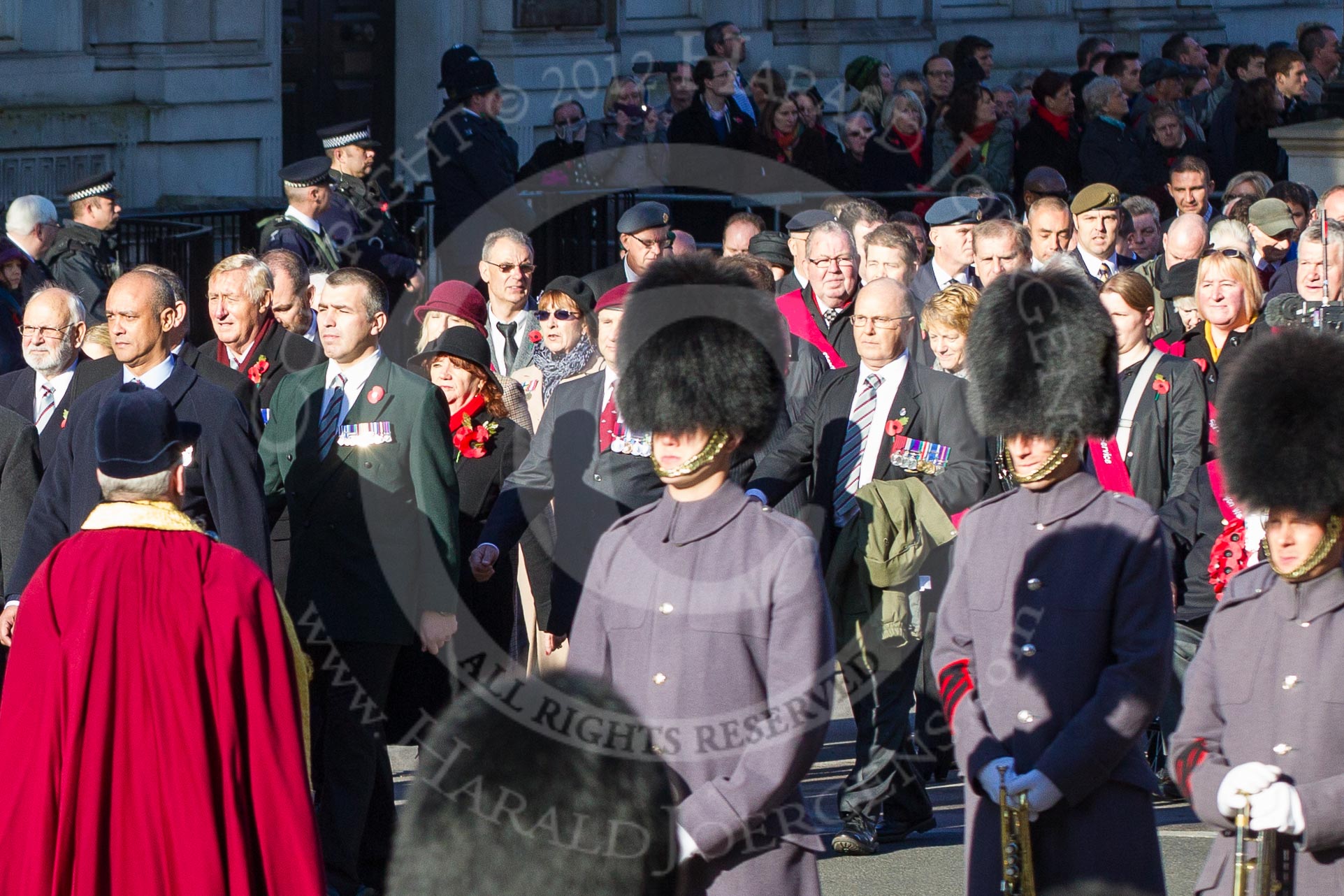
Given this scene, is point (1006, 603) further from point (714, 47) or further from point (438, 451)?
point (714, 47)

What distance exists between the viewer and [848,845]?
6.37m

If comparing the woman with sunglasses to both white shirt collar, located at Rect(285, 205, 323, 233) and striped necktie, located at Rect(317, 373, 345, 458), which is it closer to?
striped necktie, located at Rect(317, 373, 345, 458)

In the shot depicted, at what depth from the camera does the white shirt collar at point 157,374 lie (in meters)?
5.91

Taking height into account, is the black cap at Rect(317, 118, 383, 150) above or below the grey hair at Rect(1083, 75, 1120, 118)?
below

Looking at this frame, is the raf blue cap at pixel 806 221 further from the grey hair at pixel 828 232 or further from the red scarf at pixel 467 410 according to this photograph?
the red scarf at pixel 467 410

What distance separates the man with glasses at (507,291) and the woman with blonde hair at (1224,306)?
2699 millimetres

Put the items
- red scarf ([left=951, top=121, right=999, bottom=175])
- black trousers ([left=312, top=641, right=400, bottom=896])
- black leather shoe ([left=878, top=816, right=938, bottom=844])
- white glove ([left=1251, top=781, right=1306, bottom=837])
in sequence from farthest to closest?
1. red scarf ([left=951, top=121, right=999, bottom=175])
2. black leather shoe ([left=878, top=816, right=938, bottom=844])
3. black trousers ([left=312, top=641, right=400, bottom=896])
4. white glove ([left=1251, top=781, right=1306, bottom=837])

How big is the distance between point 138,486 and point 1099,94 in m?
10.1

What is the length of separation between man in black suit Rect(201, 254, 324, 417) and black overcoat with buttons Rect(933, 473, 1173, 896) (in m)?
3.66

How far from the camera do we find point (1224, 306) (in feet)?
24.4

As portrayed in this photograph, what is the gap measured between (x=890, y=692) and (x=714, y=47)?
9.37 meters

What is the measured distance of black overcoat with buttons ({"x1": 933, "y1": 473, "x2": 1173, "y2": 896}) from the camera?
4.14m

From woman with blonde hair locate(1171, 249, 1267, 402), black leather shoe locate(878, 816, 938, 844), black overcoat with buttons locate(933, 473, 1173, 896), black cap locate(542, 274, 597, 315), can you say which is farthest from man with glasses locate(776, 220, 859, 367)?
black overcoat with buttons locate(933, 473, 1173, 896)

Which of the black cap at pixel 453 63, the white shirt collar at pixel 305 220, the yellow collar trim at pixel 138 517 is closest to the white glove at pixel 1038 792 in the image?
the yellow collar trim at pixel 138 517
